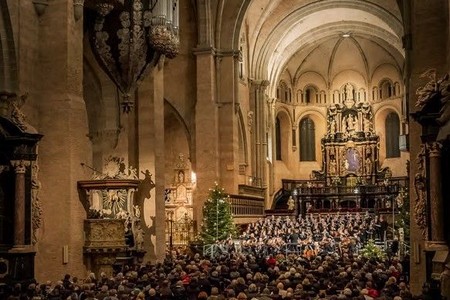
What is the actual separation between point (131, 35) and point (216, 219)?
1159cm

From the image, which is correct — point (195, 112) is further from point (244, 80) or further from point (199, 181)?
point (244, 80)

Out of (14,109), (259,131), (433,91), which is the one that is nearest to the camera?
(433,91)

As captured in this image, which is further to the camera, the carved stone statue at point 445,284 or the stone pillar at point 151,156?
the stone pillar at point 151,156

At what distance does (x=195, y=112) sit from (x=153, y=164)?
9.15 m

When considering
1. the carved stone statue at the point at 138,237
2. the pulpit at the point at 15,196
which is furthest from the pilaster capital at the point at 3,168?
the carved stone statue at the point at 138,237

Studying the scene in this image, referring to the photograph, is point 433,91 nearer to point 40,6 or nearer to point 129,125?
point 40,6

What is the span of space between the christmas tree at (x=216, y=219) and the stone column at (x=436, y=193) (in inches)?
659

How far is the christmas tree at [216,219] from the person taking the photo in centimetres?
3145

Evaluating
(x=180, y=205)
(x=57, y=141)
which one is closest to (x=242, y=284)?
(x=57, y=141)

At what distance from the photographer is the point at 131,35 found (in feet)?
73.2

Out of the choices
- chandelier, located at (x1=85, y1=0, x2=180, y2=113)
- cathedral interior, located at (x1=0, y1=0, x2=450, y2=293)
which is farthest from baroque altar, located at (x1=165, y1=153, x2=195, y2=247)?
chandelier, located at (x1=85, y1=0, x2=180, y2=113)

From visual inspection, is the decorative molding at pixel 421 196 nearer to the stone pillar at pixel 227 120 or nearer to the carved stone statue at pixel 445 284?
the carved stone statue at pixel 445 284

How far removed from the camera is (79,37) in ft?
65.3

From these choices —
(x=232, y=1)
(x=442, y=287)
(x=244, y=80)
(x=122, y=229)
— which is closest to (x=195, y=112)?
(x=232, y=1)
